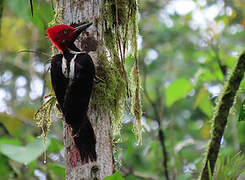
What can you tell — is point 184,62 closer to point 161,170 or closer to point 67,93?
point 161,170

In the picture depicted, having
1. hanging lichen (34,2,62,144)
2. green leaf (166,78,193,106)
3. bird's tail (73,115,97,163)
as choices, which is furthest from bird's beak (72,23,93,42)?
green leaf (166,78,193,106)

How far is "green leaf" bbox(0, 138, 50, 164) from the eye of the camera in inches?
112

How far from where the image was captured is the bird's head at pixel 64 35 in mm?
2424

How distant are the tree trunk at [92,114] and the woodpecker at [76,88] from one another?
39mm

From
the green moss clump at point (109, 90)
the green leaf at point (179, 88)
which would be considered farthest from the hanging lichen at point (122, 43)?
the green leaf at point (179, 88)

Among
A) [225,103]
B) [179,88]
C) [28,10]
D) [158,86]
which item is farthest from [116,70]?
[158,86]

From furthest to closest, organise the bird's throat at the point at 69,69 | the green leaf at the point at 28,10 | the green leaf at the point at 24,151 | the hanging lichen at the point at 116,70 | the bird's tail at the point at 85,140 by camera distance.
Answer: the green leaf at the point at 28,10
the green leaf at the point at 24,151
the hanging lichen at the point at 116,70
the bird's throat at the point at 69,69
the bird's tail at the point at 85,140

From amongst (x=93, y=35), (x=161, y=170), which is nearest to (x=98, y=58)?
(x=93, y=35)

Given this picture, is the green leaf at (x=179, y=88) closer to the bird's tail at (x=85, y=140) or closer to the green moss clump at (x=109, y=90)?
the green moss clump at (x=109, y=90)

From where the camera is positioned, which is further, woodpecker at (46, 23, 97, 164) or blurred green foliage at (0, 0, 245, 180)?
blurred green foliage at (0, 0, 245, 180)

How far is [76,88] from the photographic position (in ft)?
7.80

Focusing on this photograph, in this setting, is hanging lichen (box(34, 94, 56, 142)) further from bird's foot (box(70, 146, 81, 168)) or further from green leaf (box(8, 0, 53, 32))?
green leaf (box(8, 0, 53, 32))

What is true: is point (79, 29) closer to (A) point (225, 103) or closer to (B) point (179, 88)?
(A) point (225, 103)

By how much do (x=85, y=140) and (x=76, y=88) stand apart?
0.30 meters
